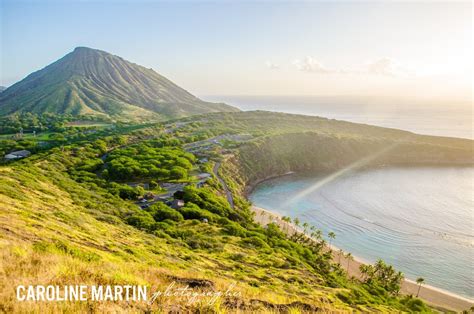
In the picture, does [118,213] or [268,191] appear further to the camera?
[268,191]

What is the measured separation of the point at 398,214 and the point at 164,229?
3049 inches

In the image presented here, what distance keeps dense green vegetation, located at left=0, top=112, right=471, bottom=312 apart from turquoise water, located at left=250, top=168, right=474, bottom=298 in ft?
40.6

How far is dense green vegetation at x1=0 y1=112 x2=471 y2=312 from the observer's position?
1422cm

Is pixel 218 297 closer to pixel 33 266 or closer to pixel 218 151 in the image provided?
pixel 33 266

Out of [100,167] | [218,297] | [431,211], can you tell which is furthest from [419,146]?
[218,297]

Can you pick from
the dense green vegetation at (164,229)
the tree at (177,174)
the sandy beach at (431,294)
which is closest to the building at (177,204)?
the dense green vegetation at (164,229)

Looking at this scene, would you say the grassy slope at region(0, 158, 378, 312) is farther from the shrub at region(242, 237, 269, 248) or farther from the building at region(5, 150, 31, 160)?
the building at region(5, 150, 31, 160)

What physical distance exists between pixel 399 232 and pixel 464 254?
13.9 metres

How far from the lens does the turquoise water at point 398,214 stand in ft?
196

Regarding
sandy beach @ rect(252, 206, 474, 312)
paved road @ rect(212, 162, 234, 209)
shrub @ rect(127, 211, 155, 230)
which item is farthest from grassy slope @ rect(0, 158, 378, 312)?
paved road @ rect(212, 162, 234, 209)

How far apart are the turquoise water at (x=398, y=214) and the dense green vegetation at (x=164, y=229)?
1236cm

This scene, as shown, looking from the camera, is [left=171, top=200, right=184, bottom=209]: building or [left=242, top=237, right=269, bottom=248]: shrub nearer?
[left=242, top=237, right=269, bottom=248]: shrub

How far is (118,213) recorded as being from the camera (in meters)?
42.4

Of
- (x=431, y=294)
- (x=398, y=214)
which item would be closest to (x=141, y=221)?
(x=431, y=294)
